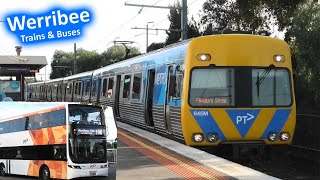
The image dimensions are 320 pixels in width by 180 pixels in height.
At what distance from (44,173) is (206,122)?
3.66m

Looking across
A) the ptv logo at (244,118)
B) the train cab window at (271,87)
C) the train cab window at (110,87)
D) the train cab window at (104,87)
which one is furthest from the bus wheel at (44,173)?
the train cab window at (104,87)

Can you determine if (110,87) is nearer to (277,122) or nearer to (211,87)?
(211,87)

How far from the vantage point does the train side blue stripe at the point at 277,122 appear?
38.8 feet

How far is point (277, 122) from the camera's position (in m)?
11.9

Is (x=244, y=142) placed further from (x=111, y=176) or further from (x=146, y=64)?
(x=146, y=64)

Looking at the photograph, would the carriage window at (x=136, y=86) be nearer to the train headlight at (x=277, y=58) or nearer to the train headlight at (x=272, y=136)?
the train headlight at (x=277, y=58)

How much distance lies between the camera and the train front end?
1164cm

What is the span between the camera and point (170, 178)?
29.6 feet

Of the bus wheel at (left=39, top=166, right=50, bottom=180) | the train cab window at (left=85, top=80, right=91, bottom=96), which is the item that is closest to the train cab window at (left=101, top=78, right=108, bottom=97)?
the train cab window at (left=85, top=80, right=91, bottom=96)

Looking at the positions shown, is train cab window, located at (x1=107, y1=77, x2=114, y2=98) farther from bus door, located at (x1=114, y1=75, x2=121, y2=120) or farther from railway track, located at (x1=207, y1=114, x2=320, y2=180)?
railway track, located at (x1=207, y1=114, x2=320, y2=180)

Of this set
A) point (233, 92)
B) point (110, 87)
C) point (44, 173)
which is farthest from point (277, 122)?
Result: point (110, 87)

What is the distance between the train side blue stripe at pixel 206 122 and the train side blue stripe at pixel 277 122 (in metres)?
1.09

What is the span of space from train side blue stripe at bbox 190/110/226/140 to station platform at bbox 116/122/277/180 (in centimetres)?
54

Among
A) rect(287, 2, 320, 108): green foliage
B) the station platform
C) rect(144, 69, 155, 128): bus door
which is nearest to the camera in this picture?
the station platform
